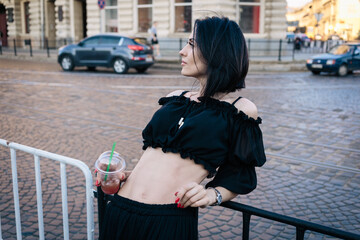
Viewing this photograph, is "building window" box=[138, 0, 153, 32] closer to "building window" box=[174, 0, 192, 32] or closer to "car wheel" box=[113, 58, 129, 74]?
"building window" box=[174, 0, 192, 32]

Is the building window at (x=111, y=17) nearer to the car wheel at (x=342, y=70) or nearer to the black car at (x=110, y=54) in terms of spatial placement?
the black car at (x=110, y=54)

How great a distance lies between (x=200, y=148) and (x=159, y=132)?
0.23m

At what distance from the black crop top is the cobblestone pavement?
1.94m

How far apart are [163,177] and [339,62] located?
16053 millimetres

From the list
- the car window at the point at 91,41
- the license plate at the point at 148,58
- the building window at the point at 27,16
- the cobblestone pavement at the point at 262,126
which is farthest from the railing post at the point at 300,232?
the building window at the point at 27,16

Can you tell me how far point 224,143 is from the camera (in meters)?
1.65

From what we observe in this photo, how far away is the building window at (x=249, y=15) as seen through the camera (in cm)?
2178

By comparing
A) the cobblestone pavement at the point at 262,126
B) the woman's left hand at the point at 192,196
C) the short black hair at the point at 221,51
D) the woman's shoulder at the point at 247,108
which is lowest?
the cobblestone pavement at the point at 262,126

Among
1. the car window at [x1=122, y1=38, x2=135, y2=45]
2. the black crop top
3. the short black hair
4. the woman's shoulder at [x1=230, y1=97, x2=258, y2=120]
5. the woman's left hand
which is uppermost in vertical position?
the car window at [x1=122, y1=38, x2=135, y2=45]

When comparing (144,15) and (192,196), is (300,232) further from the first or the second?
(144,15)

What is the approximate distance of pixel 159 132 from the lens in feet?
5.81

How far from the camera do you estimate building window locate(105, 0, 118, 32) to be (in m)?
25.7

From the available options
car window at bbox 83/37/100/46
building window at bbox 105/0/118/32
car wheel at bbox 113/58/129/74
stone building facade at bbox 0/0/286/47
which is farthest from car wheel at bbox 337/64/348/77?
building window at bbox 105/0/118/32

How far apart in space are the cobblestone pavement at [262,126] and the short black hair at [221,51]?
82.7 inches
